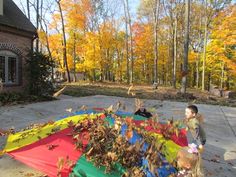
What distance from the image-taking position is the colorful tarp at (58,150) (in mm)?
3734

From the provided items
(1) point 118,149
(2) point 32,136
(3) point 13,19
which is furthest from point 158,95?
(1) point 118,149

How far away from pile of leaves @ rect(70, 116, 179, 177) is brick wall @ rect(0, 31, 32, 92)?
418 inches

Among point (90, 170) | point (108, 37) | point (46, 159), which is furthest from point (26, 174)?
point (108, 37)

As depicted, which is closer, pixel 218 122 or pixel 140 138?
pixel 140 138

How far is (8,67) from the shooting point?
1384 cm

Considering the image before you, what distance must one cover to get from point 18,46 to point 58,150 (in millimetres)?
11229

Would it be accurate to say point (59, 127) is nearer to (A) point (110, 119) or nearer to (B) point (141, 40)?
(A) point (110, 119)

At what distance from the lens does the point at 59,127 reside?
494 cm

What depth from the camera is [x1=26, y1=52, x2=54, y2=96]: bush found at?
14156 mm

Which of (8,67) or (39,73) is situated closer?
(8,67)

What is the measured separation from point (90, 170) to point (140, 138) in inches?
32.1

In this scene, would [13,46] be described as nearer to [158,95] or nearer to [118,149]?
[158,95]

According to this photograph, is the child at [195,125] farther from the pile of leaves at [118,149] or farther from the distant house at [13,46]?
the distant house at [13,46]

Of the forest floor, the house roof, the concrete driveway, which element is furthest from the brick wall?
the forest floor
